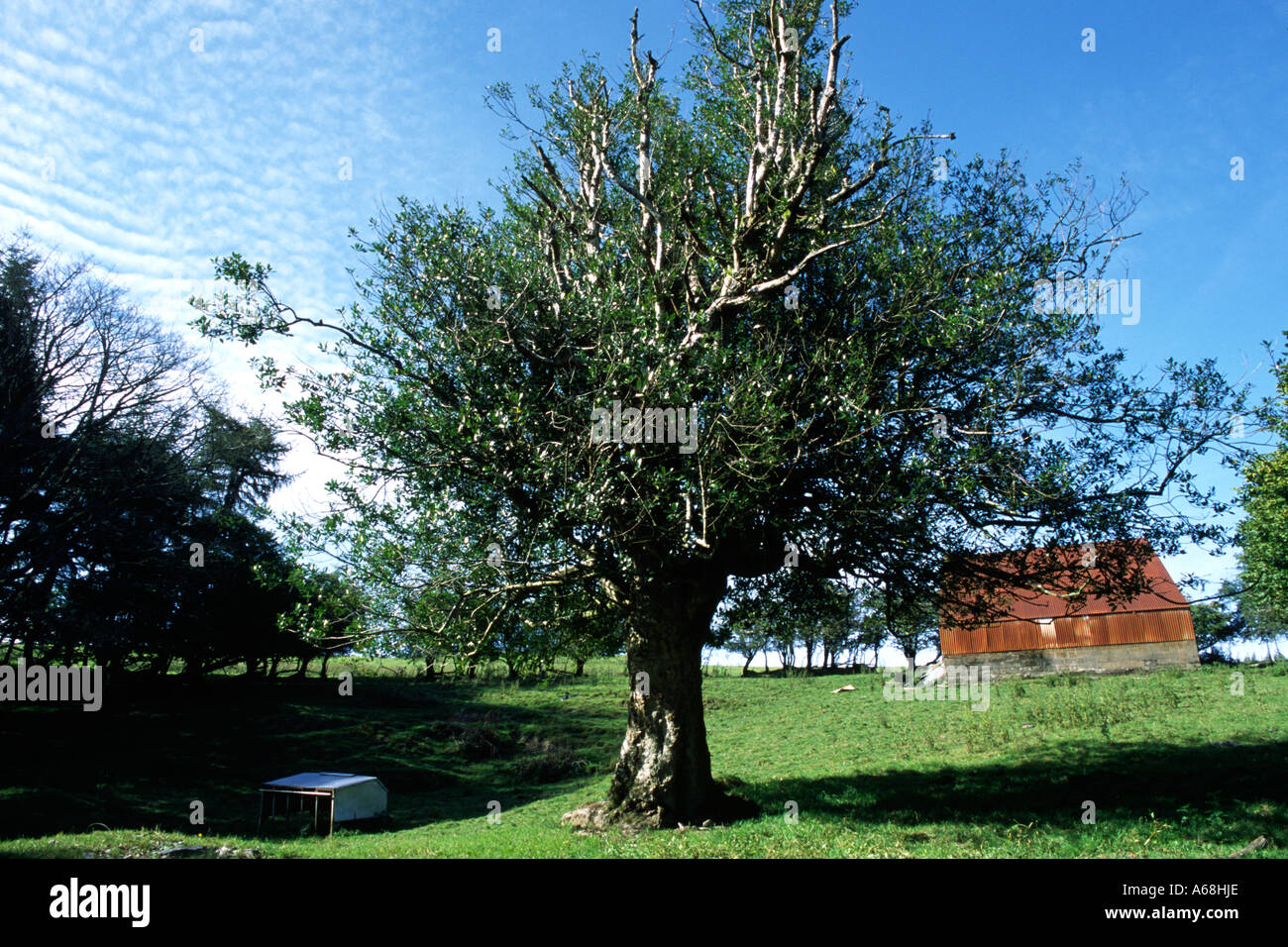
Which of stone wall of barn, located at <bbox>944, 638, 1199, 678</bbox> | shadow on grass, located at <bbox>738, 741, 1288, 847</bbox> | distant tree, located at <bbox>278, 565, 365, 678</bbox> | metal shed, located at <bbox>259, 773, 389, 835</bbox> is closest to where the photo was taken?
shadow on grass, located at <bbox>738, 741, 1288, 847</bbox>

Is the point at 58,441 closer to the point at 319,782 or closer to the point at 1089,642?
the point at 319,782

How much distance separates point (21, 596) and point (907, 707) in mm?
41206

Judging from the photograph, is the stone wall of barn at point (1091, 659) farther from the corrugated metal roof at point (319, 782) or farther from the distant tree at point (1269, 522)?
the corrugated metal roof at point (319, 782)

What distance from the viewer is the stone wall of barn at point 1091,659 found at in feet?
144

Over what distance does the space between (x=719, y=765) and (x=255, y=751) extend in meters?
24.2

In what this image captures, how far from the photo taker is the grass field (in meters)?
13.2

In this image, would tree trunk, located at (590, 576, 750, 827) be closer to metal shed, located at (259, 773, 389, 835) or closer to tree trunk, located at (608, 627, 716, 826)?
tree trunk, located at (608, 627, 716, 826)

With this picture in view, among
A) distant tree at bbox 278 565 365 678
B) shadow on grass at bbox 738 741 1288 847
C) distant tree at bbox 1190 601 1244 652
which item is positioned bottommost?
Result: distant tree at bbox 1190 601 1244 652

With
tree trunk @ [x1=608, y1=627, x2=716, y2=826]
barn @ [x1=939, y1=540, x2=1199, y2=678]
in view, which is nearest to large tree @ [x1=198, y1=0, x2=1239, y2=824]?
tree trunk @ [x1=608, y1=627, x2=716, y2=826]

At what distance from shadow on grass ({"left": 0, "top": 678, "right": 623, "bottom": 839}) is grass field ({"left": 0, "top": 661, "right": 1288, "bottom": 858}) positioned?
16 centimetres

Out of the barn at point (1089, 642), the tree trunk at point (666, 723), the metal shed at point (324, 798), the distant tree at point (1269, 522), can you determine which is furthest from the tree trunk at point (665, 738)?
the barn at point (1089, 642)

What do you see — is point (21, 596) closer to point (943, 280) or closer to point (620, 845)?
point (620, 845)
